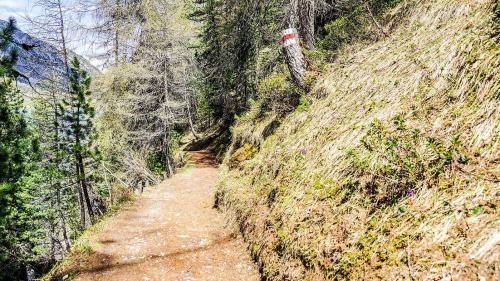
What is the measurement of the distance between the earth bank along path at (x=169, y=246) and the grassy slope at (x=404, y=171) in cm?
71

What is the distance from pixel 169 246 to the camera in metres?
6.53

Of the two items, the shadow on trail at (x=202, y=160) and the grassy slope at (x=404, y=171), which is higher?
the grassy slope at (x=404, y=171)

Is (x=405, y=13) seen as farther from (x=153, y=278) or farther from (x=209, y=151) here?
(x=209, y=151)

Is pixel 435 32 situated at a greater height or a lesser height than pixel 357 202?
greater

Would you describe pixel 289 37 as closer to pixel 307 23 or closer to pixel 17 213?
pixel 307 23

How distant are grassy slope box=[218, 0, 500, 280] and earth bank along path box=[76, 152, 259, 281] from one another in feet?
2.35

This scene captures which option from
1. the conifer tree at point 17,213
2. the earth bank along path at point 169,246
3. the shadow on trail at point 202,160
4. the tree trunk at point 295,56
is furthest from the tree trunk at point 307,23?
the conifer tree at point 17,213

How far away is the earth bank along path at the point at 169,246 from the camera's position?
17.5ft

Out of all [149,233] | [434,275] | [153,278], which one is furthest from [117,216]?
[434,275]

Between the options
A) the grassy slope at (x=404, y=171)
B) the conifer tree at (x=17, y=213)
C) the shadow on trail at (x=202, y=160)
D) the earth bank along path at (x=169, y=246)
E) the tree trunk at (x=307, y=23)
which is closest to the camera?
the grassy slope at (x=404, y=171)

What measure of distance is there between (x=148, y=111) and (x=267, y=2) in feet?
41.9

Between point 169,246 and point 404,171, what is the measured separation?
528 centimetres

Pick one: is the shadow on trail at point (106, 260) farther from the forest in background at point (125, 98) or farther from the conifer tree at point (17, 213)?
the conifer tree at point (17, 213)

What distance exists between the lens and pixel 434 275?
193cm
